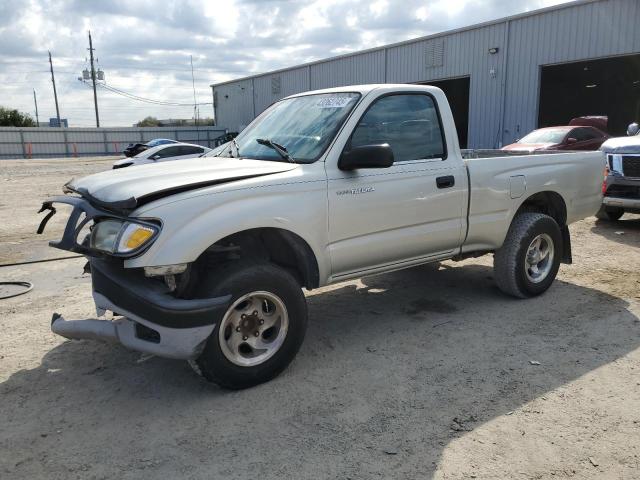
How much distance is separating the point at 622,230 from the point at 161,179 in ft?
27.8

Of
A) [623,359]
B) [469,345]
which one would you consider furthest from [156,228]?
[623,359]

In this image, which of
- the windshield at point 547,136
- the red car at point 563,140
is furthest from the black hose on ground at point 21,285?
the windshield at point 547,136

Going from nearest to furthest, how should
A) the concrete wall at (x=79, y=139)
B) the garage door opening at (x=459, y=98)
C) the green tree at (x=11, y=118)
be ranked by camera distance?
1. the garage door opening at (x=459, y=98)
2. the concrete wall at (x=79, y=139)
3. the green tree at (x=11, y=118)

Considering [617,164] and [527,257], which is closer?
[527,257]

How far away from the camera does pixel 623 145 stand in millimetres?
9180

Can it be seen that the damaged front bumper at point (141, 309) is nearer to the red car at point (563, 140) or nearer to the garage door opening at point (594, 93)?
the red car at point (563, 140)

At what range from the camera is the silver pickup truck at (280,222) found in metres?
3.28

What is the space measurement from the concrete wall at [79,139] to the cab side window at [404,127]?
148 ft

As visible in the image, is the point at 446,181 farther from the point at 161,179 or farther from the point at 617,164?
the point at 617,164

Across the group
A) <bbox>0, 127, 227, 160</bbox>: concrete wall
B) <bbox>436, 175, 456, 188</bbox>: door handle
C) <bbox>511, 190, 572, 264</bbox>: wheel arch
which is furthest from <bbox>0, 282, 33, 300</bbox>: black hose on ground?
<bbox>0, 127, 227, 160</bbox>: concrete wall

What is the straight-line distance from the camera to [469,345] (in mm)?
4406

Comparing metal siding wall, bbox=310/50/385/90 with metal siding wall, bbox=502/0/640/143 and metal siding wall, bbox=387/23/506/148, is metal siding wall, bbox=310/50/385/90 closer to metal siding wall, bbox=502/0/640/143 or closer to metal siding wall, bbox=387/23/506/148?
metal siding wall, bbox=387/23/506/148

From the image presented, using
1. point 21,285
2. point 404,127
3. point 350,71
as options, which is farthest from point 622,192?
point 350,71

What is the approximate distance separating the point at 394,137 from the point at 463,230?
1.08 meters
